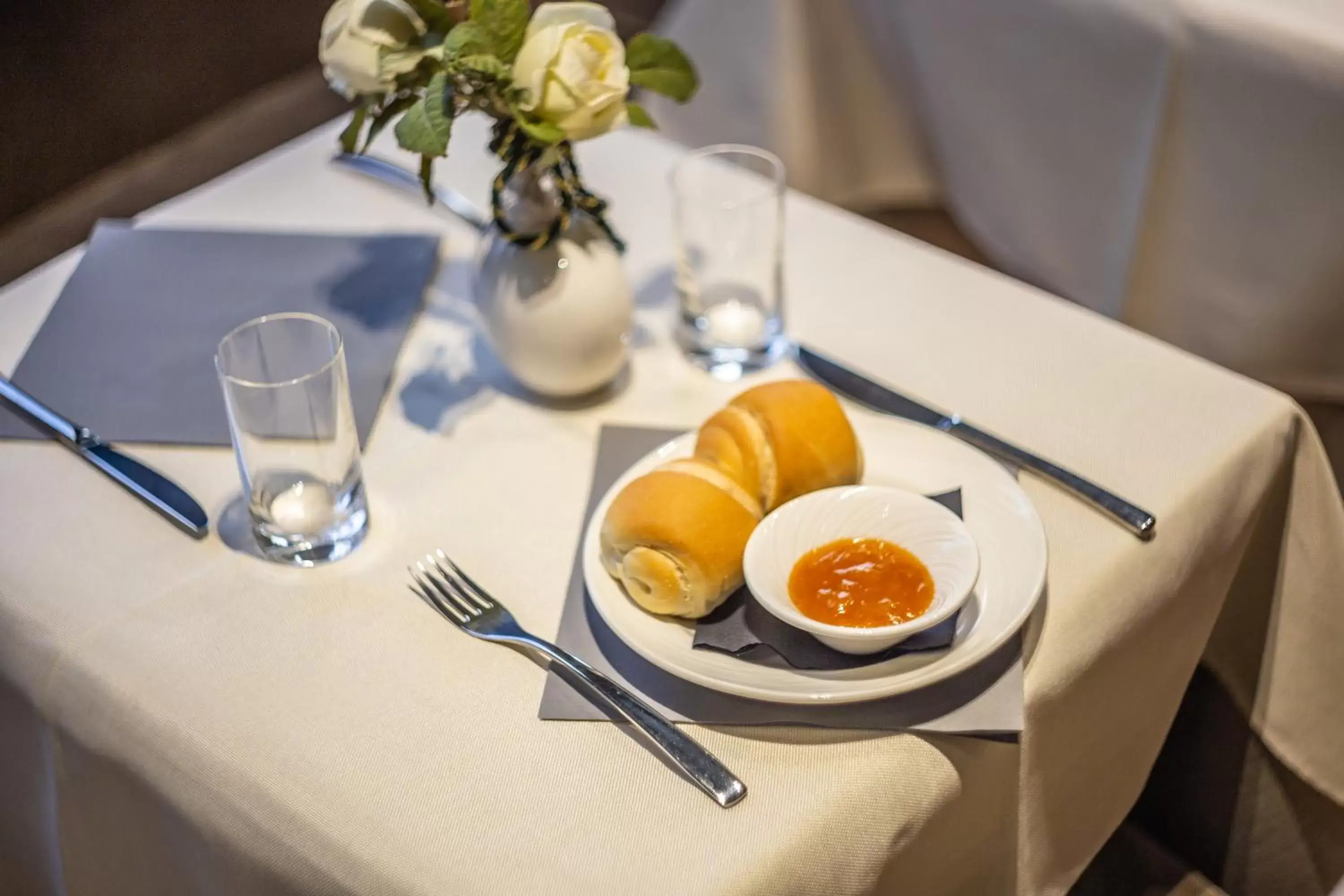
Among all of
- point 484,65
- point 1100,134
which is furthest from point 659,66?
point 1100,134

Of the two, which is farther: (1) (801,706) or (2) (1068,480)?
(2) (1068,480)

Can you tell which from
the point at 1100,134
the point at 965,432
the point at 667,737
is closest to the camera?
the point at 667,737

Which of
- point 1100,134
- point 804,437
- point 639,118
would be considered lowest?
point 1100,134

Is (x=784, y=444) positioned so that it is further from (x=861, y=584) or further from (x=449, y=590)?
(x=449, y=590)

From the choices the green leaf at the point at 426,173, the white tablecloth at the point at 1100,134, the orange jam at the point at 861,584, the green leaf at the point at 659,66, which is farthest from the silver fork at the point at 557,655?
the white tablecloth at the point at 1100,134

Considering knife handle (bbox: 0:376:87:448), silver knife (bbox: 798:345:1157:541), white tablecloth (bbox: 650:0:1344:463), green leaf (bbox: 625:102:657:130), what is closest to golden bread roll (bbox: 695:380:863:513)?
silver knife (bbox: 798:345:1157:541)

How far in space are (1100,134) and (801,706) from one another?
1.09 m

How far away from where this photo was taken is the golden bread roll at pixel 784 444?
77 centimetres

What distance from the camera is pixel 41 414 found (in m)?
0.92

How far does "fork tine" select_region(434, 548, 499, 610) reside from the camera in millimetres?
769

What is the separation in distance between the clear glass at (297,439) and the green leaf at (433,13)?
0.21m

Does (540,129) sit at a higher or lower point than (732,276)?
higher

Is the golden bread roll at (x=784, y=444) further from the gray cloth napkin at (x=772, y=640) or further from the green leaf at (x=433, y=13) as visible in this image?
the green leaf at (x=433, y=13)

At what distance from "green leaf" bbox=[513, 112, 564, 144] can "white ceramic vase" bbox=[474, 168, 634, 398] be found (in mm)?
72
